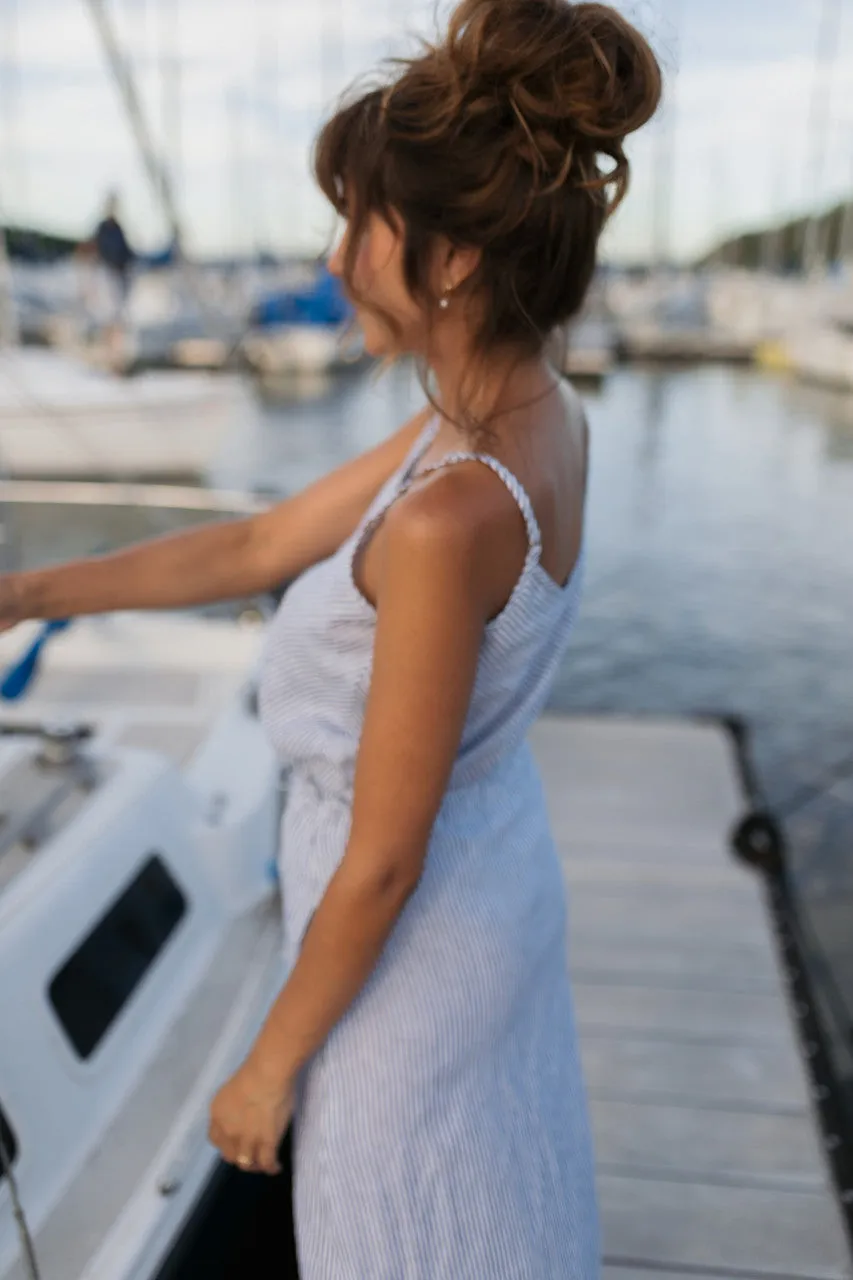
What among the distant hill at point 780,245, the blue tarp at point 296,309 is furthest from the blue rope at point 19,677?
the distant hill at point 780,245

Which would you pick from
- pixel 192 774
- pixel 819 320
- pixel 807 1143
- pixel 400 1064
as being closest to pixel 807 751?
pixel 807 1143

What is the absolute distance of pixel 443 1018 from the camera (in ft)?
3.29

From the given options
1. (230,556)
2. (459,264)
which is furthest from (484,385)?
(230,556)

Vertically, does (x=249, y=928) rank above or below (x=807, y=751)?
above

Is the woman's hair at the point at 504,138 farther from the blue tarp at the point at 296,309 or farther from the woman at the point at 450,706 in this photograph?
the blue tarp at the point at 296,309

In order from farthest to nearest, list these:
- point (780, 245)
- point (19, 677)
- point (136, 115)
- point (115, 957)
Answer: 1. point (780, 245)
2. point (136, 115)
3. point (19, 677)
4. point (115, 957)

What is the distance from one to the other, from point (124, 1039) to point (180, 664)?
173cm

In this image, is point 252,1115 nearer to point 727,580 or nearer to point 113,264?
point 727,580

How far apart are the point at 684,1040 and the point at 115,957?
5.51 ft

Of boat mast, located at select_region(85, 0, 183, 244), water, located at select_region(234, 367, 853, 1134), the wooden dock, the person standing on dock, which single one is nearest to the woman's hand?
the wooden dock

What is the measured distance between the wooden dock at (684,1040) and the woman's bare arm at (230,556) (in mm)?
1697

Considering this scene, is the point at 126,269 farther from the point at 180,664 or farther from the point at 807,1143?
the point at 807,1143

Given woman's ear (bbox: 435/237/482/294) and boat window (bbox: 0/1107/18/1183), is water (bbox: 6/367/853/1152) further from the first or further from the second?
boat window (bbox: 0/1107/18/1183)

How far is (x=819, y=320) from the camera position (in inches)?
1064
